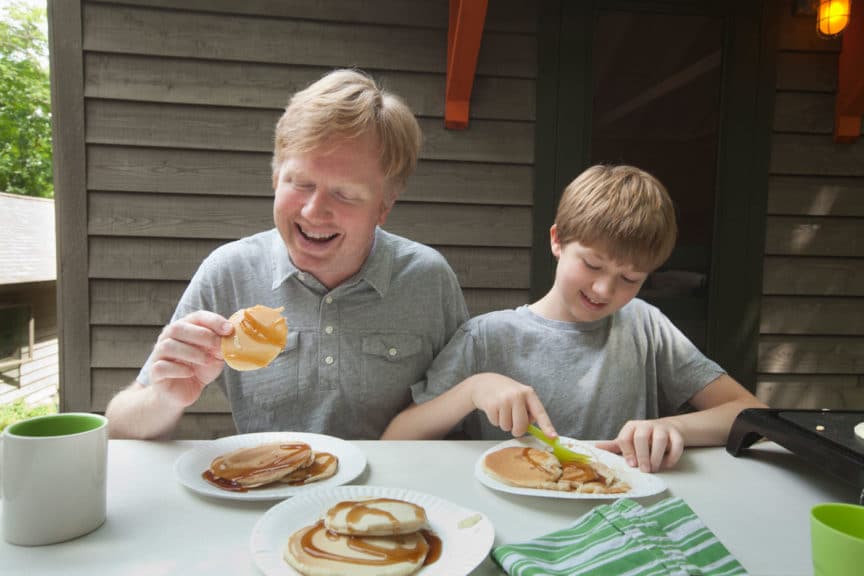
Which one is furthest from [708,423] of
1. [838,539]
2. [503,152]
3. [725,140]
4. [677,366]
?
[725,140]

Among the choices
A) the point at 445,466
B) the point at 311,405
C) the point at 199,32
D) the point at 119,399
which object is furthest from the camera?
the point at 199,32

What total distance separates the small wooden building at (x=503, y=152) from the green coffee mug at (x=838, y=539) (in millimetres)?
2187

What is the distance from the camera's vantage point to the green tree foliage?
2.97m

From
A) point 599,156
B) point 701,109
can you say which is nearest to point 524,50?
point 599,156

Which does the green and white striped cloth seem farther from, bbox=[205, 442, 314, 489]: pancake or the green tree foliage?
the green tree foliage

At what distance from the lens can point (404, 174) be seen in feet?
5.45

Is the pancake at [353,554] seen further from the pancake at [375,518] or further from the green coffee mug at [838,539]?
the green coffee mug at [838,539]

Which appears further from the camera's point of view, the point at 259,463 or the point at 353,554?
the point at 259,463

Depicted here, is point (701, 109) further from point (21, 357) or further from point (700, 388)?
point (21, 357)

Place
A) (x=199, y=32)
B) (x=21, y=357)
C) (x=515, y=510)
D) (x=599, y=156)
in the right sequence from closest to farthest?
(x=515, y=510) < (x=199, y=32) < (x=599, y=156) < (x=21, y=357)

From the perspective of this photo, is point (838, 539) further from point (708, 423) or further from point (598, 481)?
point (708, 423)

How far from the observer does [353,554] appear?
758mm

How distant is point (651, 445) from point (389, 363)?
74cm

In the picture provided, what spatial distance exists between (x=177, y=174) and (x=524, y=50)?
1.70 metres
